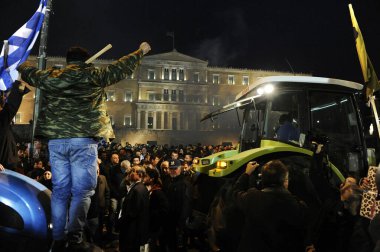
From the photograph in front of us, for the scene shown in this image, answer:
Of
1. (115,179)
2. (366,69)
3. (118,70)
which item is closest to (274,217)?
(118,70)

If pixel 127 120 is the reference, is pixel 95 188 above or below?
below

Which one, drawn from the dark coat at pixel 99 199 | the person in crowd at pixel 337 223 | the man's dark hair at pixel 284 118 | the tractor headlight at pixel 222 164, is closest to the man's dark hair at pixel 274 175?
the person in crowd at pixel 337 223

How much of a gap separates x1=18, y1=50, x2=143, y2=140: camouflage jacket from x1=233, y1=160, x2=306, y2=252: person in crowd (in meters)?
1.69

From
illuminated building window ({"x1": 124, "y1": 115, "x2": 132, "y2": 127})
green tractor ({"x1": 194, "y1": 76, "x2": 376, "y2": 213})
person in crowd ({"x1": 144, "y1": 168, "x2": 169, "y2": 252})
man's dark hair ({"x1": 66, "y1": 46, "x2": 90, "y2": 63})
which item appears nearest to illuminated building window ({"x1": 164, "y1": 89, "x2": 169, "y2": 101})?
illuminated building window ({"x1": 124, "y1": 115, "x2": 132, "y2": 127})

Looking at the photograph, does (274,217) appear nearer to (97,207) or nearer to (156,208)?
(156,208)

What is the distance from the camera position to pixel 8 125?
4512 millimetres

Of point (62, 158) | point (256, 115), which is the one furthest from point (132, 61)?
point (256, 115)

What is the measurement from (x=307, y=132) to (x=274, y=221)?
116 inches

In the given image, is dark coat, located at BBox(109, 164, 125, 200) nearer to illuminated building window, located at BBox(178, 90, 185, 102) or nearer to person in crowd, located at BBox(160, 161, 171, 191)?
person in crowd, located at BBox(160, 161, 171, 191)

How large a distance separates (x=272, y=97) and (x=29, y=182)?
4.27 m

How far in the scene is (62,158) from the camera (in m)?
3.42

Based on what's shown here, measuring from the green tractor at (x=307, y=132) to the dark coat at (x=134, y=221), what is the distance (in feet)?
4.76

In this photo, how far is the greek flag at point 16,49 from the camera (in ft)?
15.5

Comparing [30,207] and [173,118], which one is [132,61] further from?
[173,118]
